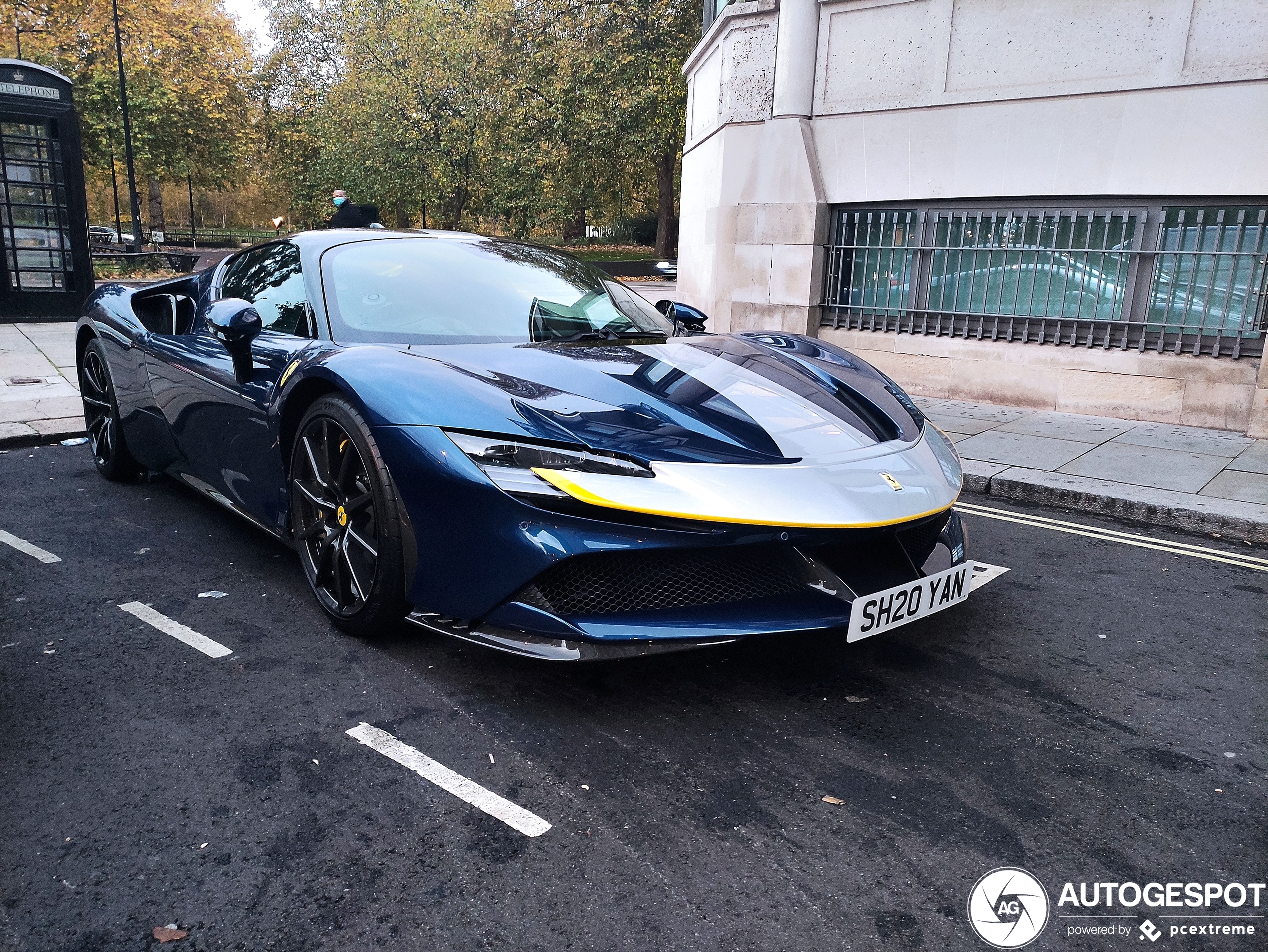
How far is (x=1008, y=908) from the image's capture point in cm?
193

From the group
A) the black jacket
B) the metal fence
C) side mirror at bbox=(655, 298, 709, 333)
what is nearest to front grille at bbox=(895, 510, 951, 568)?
side mirror at bbox=(655, 298, 709, 333)

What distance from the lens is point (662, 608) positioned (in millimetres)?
2553

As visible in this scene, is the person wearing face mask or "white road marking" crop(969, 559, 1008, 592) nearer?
"white road marking" crop(969, 559, 1008, 592)

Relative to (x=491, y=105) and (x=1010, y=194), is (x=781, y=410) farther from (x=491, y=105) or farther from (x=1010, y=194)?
(x=491, y=105)

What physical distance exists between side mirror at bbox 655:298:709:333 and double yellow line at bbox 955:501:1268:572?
1585 mm

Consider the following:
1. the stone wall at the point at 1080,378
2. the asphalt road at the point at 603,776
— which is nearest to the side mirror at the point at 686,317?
the asphalt road at the point at 603,776

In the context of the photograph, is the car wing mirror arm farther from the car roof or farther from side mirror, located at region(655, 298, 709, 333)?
side mirror, located at region(655, 298, 709, 333)

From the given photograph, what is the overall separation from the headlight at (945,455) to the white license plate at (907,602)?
1.05ft

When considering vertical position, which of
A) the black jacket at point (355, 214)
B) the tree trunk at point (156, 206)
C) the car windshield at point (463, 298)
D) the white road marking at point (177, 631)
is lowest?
the white road marking at point (177, 631)

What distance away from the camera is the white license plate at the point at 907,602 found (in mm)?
2615

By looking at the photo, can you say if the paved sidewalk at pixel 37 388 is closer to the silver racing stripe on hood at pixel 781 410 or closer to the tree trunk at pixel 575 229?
the silver racing stripe on hood at pixel 781 410

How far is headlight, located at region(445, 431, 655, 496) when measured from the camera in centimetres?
253

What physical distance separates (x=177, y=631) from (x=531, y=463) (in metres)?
1.59

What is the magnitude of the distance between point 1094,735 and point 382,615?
2.14m
